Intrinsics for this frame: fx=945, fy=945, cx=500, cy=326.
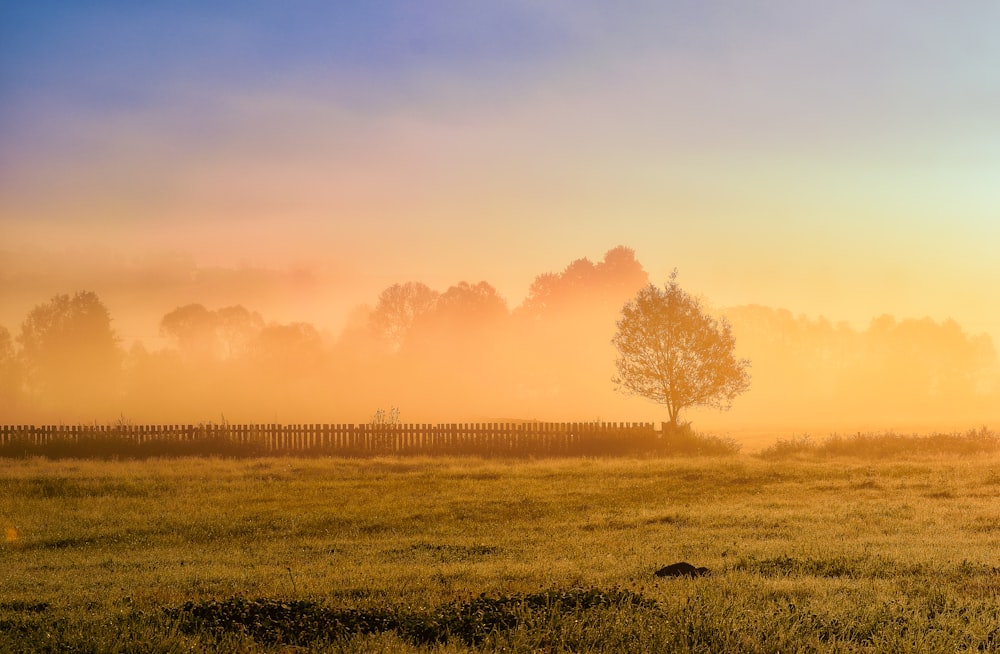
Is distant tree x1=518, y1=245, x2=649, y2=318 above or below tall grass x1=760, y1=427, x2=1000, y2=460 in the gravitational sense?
above

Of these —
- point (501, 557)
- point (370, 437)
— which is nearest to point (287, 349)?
point (370, 437)

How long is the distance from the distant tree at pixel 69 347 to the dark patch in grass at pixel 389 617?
89643 millimetres

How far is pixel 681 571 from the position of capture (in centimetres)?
1280

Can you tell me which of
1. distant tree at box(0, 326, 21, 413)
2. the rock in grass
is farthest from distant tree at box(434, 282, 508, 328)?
the rock in grass

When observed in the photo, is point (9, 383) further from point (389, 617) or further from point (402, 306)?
point (389, 617)

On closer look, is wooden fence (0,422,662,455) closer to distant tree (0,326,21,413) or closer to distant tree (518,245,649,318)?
distant tree (518,245,649,318)

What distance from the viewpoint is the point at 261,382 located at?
10525 cm

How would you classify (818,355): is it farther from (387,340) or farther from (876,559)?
(876,559)

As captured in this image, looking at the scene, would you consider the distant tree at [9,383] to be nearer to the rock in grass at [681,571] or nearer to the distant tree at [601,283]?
the distant tree at [601,283]

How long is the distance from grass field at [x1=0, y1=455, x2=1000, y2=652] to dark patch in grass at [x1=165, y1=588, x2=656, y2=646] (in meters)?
0.03

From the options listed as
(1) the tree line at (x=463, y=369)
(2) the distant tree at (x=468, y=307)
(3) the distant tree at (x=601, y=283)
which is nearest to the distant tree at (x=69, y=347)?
(1) the tree line at (x=463, y=369)

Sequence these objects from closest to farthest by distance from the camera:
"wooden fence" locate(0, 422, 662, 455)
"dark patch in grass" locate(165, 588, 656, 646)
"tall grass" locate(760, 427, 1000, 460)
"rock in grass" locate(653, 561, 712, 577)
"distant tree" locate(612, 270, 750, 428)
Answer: "dark patch in grass" locate(165, 588, 656, 646) → "rock in grass" locate(653, 561, 712, 577) → "tall grass" locate(760, 427, 1000, 460) → "wooden fence" locate(0, 422, 662, 455) → "distant tree" locate(612, 270, 750, 428)

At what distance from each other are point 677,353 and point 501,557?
91.8 ft

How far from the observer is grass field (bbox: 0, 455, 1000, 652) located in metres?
9.57
